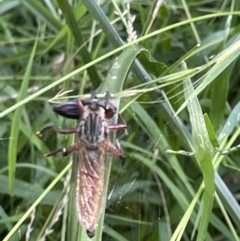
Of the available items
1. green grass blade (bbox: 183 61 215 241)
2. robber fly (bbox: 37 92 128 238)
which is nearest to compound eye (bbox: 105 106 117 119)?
robber fly (bbox: 37 92 128 238)

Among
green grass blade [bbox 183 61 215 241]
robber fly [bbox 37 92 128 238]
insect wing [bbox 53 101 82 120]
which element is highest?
insect wing [bbox 53 101 82 120]

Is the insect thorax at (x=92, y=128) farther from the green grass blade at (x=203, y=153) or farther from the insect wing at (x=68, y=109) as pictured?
the green grass blade at (x=203, y=153)

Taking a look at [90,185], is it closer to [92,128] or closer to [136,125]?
[92,128]

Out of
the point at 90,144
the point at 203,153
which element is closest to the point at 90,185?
the point at 90,144

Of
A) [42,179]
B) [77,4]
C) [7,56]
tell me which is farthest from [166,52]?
[42,179]

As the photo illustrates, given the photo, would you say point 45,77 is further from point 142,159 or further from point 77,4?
→ point 142,159

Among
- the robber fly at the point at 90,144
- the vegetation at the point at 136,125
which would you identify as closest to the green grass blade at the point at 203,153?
the vegetation at the point at 136,125

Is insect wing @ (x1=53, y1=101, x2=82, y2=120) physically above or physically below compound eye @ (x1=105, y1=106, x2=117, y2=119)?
above

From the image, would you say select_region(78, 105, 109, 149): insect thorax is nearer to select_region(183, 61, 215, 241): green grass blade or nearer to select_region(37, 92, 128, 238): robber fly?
select_region(37, 92, 128, 238): robber fly
